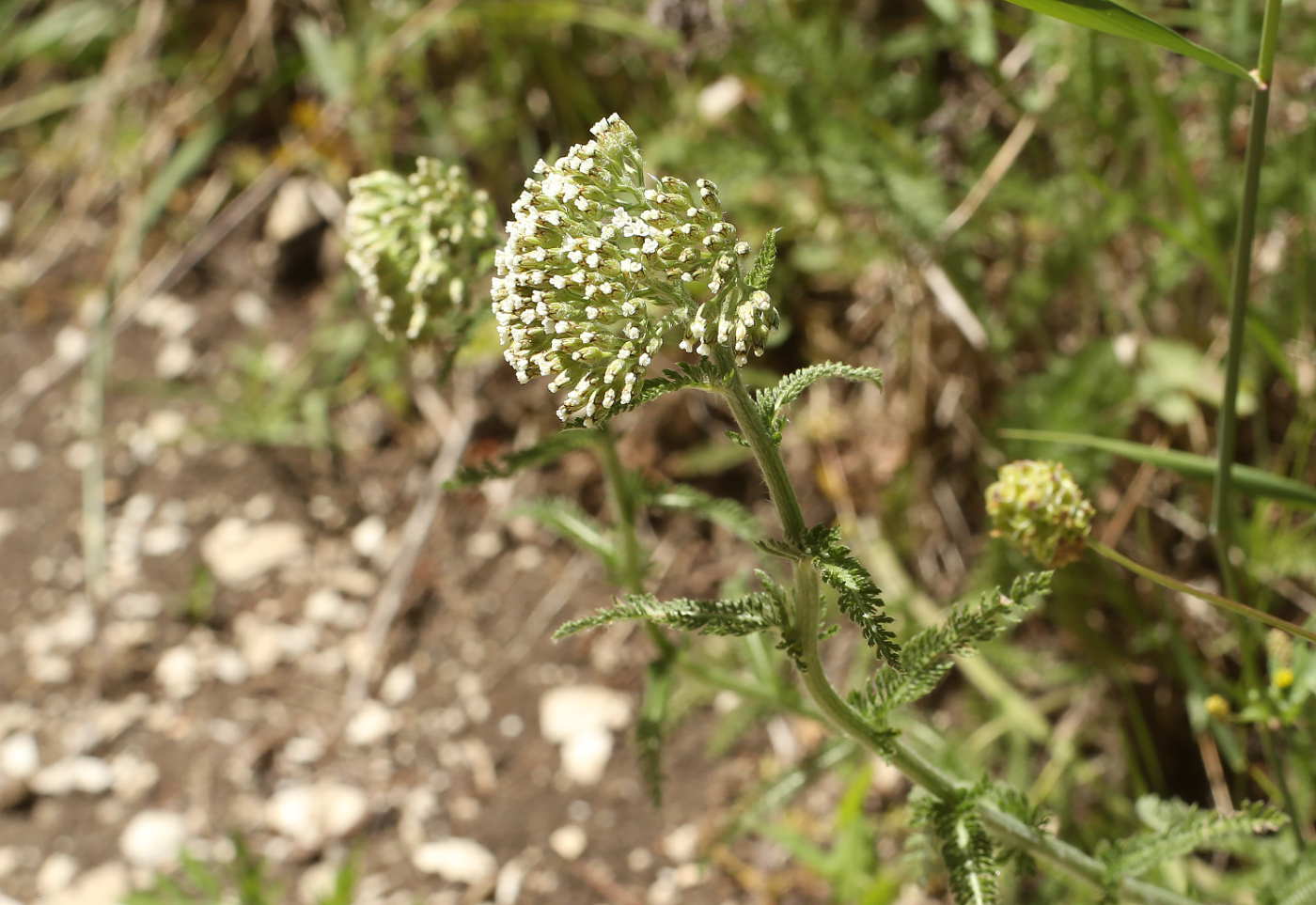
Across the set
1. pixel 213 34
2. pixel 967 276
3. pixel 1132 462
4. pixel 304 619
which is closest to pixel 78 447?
pixel 304 619

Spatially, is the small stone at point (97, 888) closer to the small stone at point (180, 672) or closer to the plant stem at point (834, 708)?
the small stone at point (180, 672)

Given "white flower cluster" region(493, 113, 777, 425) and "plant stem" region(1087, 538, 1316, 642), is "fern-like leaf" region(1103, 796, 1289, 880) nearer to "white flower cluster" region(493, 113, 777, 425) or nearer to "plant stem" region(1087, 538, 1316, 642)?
"plant stem" region(1087, 538, 1316, 642)

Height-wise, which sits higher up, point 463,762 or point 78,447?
point 78,447

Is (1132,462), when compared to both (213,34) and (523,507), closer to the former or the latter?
(523,507)

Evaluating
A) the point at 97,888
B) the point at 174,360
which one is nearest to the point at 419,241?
the point at 97,888

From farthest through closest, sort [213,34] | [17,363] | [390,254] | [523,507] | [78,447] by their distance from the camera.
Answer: [213,34] → [17,363] → [78,447] → [523,507] → [390,254]

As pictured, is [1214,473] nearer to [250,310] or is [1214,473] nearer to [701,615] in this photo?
[701,615]
